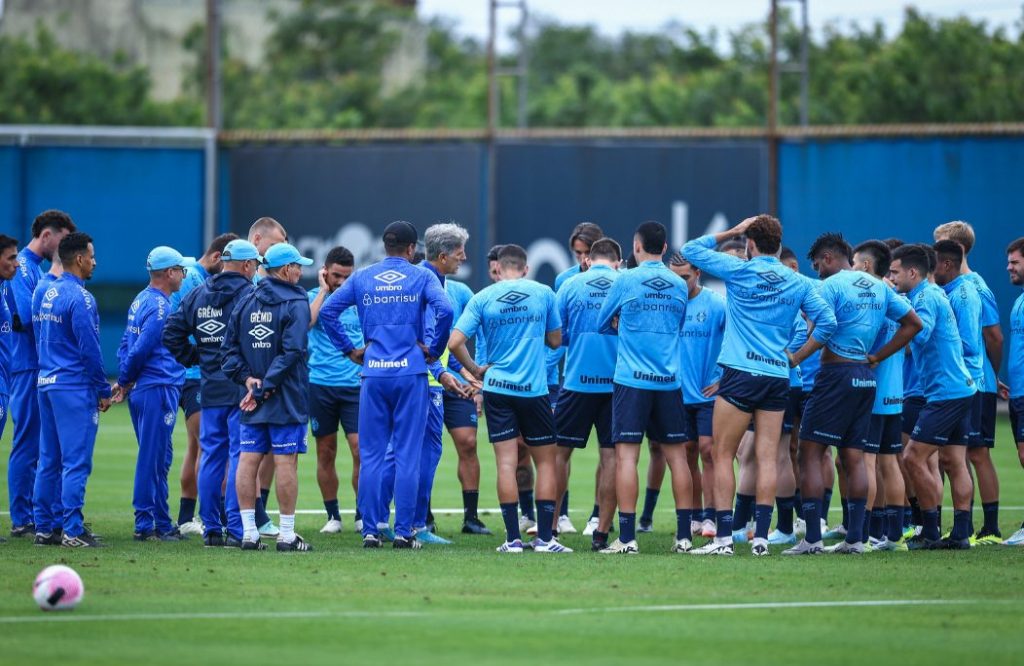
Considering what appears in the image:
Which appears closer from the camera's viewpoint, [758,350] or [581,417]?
[758,350]

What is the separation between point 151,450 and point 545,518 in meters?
3.38

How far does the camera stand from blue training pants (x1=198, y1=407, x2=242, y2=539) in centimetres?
1264

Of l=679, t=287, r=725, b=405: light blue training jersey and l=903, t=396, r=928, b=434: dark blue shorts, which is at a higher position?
l=679, t=287, r=725, b=405: light blue training jersey

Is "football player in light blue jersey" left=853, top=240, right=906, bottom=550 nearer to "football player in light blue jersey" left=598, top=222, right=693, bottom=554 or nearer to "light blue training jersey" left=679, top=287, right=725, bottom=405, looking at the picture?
"light blue training jersey" left=679, top=287, right=725, bottom=405

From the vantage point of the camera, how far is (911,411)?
45.8 feet

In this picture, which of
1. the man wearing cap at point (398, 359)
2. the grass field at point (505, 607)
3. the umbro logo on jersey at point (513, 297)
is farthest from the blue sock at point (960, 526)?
the man wearing cap at point (398, 359)

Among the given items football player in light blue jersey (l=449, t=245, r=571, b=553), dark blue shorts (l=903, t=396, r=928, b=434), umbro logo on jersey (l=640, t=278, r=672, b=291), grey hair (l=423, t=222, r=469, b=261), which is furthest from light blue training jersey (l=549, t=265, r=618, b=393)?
dark blue shorts (l=903, t=396, r=928, b=434)

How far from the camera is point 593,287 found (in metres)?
13.1

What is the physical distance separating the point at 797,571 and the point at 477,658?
3.85 meters

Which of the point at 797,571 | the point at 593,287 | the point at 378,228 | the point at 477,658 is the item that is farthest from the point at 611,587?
the point at 378,228

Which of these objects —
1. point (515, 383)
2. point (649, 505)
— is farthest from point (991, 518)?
point (515, 383)

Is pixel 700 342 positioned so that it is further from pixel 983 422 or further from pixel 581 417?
pixel 983 422

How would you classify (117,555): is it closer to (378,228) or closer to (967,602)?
(967,602)

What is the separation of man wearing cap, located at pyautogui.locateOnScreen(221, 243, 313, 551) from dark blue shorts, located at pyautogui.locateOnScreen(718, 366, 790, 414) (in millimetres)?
3349
